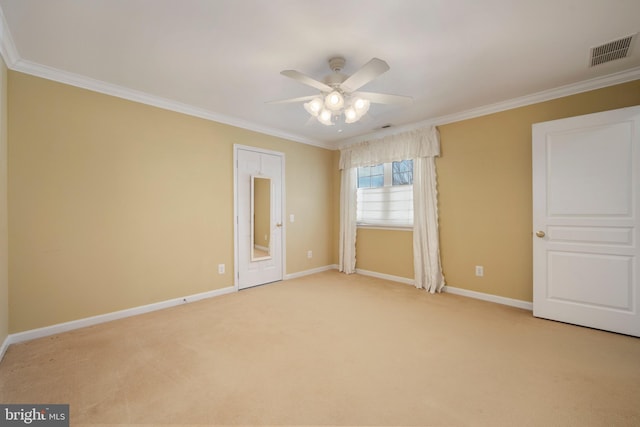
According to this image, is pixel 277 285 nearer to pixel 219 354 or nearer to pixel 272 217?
pixel 272 217

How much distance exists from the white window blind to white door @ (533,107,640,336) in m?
1.69

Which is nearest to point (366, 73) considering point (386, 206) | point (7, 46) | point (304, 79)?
point (304, 79)

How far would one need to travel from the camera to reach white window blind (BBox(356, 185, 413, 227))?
4383mm

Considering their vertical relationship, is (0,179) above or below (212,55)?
below

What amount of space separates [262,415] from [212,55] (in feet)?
8.80

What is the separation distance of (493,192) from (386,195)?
1.59 meters

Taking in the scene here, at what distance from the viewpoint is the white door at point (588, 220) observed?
253cm

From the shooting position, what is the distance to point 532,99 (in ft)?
10.4

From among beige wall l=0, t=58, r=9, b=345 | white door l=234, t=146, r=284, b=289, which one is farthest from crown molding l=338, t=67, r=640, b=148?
beige wall l=0, t=58, r=9, b=345

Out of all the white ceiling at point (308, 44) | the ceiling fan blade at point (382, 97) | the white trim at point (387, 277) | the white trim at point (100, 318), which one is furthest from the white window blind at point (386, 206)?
the white trim at point (100, 318)

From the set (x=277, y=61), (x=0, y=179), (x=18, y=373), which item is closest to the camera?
(x=18, y=373)

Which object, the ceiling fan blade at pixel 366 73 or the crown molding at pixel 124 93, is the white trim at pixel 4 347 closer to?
the crown molding at pixel 124 93

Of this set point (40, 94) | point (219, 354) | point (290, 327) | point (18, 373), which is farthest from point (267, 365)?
point (40, 94)

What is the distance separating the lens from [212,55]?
2332 mm
